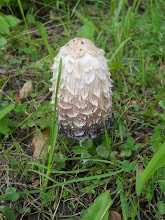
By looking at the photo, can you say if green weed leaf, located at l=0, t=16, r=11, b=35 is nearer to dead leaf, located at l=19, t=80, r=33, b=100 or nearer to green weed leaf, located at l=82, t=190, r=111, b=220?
dead leaf, located at l=19, t=80, r=33, b=100

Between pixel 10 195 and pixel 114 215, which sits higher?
pixel 10 195

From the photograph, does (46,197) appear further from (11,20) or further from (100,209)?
(11,20)

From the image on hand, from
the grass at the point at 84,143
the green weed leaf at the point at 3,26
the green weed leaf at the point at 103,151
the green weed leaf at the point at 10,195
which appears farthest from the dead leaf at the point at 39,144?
the green weed leaf at the point at 3,26

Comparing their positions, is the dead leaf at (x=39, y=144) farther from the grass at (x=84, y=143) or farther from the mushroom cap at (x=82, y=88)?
the mushroom cap at (x=82, y=88)

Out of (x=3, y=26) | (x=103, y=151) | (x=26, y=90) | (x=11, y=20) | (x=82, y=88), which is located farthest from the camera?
(x=11, y=20)

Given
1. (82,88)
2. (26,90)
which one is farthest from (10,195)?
(26,90)

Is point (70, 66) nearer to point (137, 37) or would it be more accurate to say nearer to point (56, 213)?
point (56, 213)

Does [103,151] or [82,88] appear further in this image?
[103,151]

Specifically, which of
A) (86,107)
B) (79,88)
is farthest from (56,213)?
(79,88)
